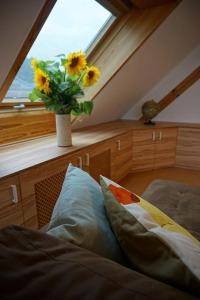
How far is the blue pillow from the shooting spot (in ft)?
2.14

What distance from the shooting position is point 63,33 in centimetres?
198

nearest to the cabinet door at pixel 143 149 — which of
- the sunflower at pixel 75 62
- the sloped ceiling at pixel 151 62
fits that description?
the sloped ceiling at pixel 151 62

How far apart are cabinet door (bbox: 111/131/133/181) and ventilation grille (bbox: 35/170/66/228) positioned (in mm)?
1039

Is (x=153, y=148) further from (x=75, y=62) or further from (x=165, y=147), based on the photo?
(x=75, y=62)

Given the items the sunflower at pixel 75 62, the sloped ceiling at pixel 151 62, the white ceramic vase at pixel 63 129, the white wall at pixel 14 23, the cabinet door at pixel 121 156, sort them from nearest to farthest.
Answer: the white wall at pixel 14 23 < the sunflower at pixel 75 62 < the white ceramic vase at pixel 63 129 < the sloped ceiling at pixel 151 62 < the cabinet door at pixel 121 156

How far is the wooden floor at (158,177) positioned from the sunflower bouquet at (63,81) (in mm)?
1464

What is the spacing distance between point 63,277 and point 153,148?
303 cm

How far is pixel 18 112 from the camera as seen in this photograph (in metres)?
2.02

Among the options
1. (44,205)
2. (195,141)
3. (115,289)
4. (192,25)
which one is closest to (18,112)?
(44,205)

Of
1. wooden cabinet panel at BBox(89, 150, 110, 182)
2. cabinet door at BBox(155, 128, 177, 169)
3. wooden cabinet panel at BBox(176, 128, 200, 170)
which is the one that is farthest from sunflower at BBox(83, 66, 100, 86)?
wooden cabinet panel at BBox(176, 128, 200, 170)

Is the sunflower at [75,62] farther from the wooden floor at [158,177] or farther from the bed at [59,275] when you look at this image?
the wooden floor at [158,177]

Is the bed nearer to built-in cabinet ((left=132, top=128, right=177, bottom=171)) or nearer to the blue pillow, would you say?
the blue pillow

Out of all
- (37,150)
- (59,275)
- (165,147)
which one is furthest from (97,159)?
(59,275)

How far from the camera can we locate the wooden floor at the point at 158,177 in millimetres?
2920
